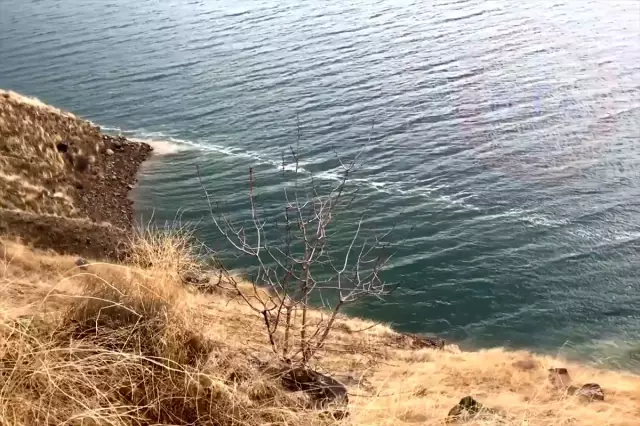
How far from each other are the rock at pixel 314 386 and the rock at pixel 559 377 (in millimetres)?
7399

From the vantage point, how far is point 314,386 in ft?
27.9

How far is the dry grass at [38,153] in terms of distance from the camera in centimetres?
2438

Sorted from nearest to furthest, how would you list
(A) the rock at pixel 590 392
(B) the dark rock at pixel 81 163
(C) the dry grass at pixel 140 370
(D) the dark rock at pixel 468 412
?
(C) the dry grass at pixel 140 370
(D) the dark rock at pixel 468 412
(A) the rock at pixel 590 392
(B) the dark rock at pixel 81 163

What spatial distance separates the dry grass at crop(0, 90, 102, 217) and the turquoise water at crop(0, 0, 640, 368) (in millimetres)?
3015

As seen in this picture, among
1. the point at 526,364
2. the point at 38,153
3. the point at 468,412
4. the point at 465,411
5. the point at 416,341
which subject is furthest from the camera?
the point at 38,153

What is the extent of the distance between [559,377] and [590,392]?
799mm

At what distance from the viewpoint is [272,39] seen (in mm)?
42750

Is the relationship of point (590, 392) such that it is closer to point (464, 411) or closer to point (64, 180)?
point (464, 411)

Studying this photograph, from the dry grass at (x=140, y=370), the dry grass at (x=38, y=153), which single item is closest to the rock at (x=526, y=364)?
the dry grass at (x=140, y=370)

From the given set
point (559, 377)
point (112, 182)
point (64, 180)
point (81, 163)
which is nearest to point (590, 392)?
point (559, 377)

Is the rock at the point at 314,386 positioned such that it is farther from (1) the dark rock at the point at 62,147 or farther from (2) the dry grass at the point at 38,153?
(1) the dark rock at the point at 62,147

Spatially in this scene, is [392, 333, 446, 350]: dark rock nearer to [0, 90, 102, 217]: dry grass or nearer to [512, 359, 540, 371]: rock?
[512, 359, 540, 371]: rock

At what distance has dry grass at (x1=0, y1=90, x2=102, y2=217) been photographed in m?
24.4

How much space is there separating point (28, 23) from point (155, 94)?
19724mm
